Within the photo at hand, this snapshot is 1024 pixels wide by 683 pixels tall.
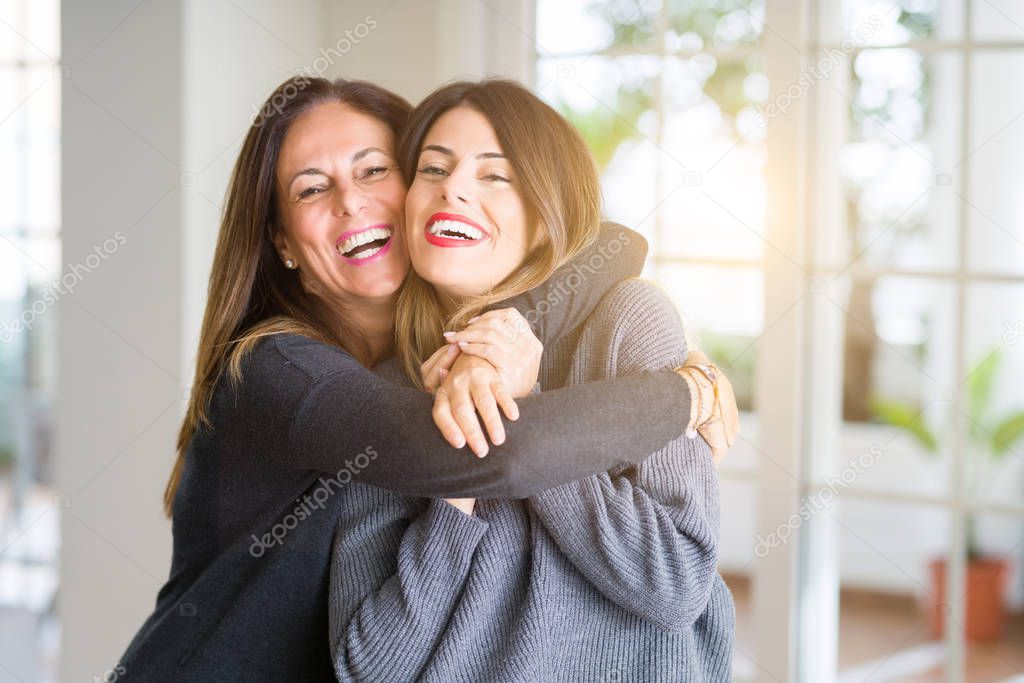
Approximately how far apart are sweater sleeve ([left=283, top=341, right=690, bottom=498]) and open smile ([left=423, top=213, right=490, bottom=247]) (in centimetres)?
20

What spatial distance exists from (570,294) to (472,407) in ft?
0.91

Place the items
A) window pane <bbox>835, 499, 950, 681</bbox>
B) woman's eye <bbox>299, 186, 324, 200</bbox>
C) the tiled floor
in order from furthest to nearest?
window pane <bbox>835, 499, 950, 681</bbox> → the tiled floor → woman's eye <bbox>299, 186, 324, 200</bbox>

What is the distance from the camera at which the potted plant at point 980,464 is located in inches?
137

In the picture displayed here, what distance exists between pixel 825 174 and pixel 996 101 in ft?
4.16

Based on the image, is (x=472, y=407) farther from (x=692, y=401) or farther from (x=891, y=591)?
(x=891, y=591)

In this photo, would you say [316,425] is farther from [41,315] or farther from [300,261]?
[41,315]

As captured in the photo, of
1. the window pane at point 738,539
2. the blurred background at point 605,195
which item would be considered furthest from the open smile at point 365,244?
the window pane at point 738,539

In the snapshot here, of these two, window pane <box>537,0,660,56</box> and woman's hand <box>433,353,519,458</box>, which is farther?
window pane <box>537,0,660,56</box>

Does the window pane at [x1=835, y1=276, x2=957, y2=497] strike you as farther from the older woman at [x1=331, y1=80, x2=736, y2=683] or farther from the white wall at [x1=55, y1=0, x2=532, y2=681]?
the older woman at [x1=331, y1=80, x2=736, y2=683]

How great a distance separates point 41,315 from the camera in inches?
133

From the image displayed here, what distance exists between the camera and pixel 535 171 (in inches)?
50.1

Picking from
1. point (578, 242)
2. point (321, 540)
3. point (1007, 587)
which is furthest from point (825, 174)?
point (1007, 587)

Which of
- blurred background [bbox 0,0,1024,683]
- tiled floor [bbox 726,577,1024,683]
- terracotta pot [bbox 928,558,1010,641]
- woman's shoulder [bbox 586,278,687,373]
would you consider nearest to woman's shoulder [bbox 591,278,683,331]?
woman's shoulder [bbox 586,278,687,373]

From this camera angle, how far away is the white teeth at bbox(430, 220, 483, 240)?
126 cm
